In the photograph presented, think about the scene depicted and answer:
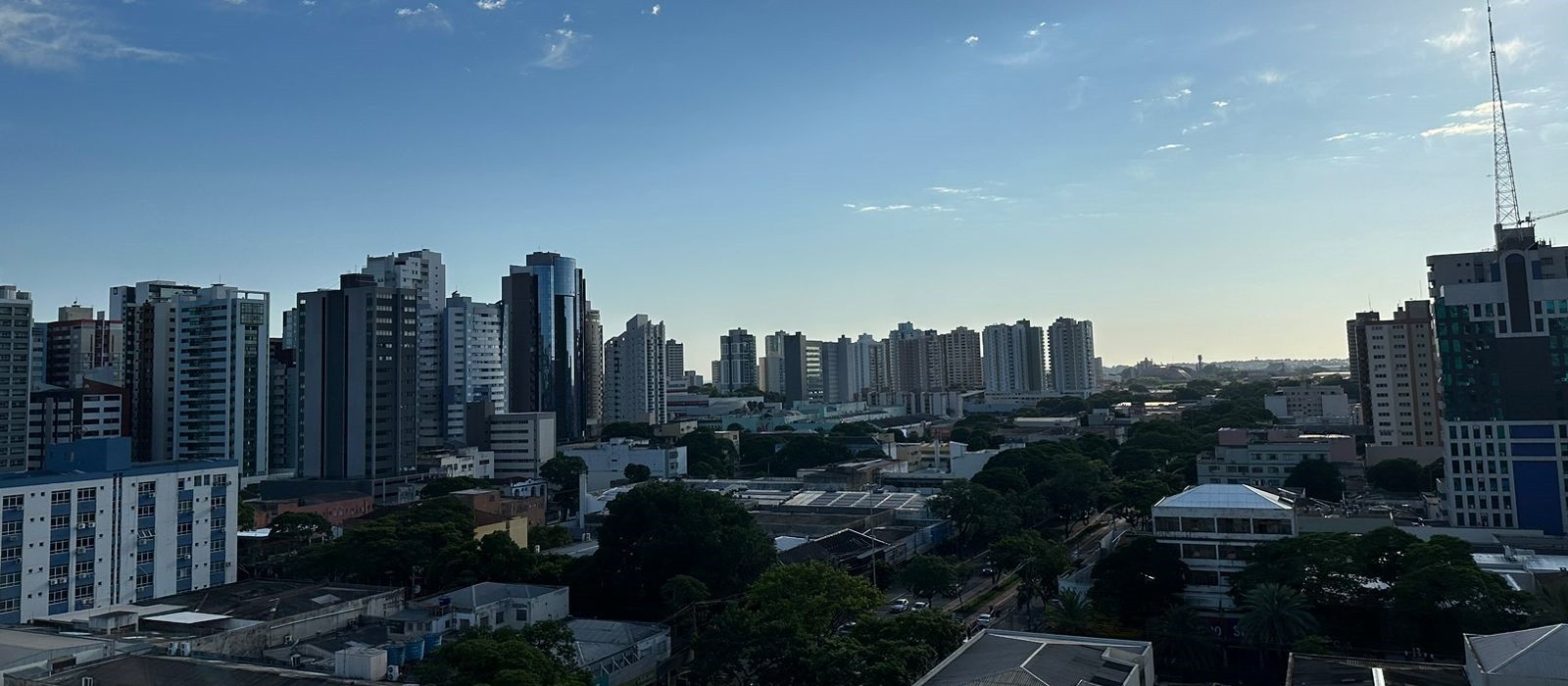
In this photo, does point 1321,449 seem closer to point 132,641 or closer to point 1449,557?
point 1449,557

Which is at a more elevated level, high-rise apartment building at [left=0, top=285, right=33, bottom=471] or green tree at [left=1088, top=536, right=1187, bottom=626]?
high-rise apartment building at [left=0, top=285, right=33, bottom=471]

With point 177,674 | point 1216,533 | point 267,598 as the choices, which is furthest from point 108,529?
point 1216,533

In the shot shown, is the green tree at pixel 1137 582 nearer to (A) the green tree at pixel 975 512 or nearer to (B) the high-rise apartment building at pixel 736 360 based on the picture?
(A) the green tree at pixel 975 512

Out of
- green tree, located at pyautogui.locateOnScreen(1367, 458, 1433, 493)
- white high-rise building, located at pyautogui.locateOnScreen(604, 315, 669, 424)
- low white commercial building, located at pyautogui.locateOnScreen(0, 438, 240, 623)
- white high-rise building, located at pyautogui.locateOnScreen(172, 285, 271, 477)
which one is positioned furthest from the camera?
white high-rise building, located at pyautogui.locateOnScreen(604, 315, 669, 424)

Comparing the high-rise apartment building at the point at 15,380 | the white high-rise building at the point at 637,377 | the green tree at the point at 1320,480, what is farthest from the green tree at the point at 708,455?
the high-rise apartment building at the point at 15,380

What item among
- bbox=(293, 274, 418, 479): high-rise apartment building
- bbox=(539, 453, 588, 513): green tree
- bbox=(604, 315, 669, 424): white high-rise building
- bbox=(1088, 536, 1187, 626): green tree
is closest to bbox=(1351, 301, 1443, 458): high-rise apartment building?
bbox=(1088, 536, 1187, 626): green tree

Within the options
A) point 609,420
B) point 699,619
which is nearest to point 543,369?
point 609,420

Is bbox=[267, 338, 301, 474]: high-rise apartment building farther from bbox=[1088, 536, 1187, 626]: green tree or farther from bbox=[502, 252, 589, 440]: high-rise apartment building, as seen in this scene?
bbox=[1088, 536, 1187, 626]: green tree
